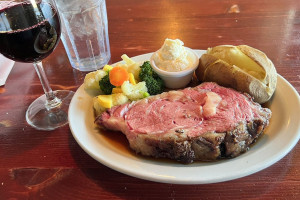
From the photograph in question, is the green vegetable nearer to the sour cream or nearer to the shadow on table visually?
the sour cream

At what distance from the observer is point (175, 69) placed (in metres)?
1.58

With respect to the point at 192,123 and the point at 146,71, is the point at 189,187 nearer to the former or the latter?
the point at 192,123

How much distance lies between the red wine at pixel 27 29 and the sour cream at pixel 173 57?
1.86 ft

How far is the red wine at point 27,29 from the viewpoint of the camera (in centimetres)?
127

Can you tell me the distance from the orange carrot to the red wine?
13.4 inches

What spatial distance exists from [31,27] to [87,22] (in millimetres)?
630

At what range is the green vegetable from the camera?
5.07 feet

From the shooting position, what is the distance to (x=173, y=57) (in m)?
1.56

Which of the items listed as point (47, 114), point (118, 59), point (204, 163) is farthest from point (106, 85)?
point (204, 163)

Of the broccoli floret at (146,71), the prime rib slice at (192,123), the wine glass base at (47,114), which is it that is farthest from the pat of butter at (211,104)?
the wine glass base at (47,114)

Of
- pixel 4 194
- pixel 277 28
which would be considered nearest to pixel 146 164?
pixel 4 194

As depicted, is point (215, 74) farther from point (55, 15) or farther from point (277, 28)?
point (277, 28)

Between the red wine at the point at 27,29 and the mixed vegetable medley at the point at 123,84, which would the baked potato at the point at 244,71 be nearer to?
the mixed vegetable medley at the point at 123,84

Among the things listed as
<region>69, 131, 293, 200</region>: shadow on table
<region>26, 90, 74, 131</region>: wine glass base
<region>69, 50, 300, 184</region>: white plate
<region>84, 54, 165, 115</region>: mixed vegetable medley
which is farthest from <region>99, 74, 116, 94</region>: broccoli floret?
<region>69, 131, 293, 200</region>: shadow on table
